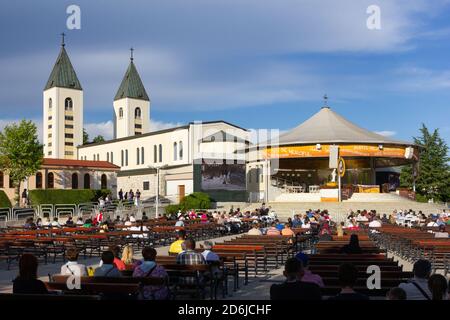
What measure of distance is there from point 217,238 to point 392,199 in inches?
Result: 1083

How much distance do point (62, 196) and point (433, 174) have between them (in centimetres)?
4512

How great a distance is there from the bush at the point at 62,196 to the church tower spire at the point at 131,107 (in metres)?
48.2

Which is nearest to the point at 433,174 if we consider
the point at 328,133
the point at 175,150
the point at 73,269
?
the point at 328,133

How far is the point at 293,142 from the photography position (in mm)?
51906

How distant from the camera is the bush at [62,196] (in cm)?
4666

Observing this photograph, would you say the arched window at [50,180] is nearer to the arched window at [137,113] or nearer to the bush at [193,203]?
the bush at [193,203]

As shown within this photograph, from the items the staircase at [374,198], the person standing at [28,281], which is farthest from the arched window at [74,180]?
the person standing at [28,281]

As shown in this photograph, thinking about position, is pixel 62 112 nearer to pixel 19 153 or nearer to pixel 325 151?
pixel 19 153

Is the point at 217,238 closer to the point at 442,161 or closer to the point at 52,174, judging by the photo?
the point at 52,174

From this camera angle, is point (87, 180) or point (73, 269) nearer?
point (73, 269)

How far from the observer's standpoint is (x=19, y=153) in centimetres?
5169

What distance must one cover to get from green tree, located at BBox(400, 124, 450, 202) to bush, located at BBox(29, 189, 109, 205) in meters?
39.5

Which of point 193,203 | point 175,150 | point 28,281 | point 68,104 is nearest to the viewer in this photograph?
point 28,281

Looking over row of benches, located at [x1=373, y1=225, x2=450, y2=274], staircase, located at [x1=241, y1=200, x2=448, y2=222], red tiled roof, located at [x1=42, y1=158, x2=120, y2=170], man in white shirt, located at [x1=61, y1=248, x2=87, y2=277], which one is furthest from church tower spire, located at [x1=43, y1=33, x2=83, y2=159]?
man in white shirt, located at [x1=61, y1=248, x2=87, y2=277]
